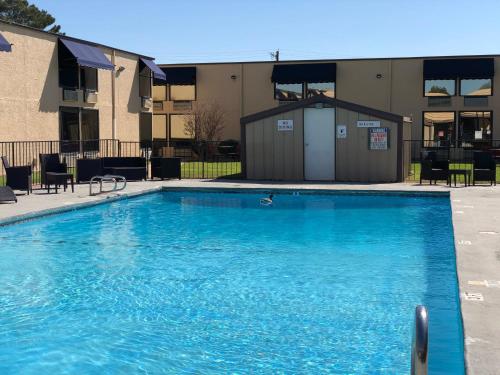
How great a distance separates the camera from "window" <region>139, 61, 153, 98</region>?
106ft

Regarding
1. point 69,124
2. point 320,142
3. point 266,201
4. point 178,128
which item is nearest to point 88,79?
point 69,124

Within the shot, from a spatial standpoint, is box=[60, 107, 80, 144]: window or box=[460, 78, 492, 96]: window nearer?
box=[60, 107, 80, 144]: window

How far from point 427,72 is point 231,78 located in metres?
11.3

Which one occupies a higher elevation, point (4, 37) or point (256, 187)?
point (4, 37)

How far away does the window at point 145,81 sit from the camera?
32281 millimetres

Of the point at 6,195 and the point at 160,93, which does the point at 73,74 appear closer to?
the point at 6,195

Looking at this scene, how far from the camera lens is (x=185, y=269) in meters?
9.05

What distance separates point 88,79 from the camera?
27.7 m

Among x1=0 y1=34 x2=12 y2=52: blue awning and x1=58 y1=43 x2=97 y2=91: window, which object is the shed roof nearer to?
x1=0 y1=34 x2=12 y2=52: blue awning

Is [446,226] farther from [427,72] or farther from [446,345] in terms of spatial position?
[427,72]

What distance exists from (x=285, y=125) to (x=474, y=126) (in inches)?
744

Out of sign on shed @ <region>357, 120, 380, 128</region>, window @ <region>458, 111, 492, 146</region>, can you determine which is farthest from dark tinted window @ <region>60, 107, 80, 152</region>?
window @ <region>458, 111, 492, 146</region>

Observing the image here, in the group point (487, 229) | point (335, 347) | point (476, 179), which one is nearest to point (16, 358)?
point (335, 347)

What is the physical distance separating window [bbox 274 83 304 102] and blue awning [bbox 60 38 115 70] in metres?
12.5
